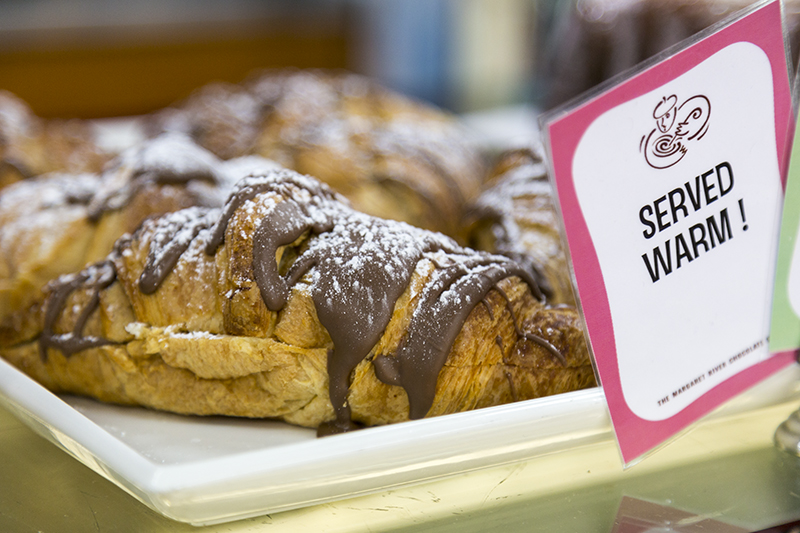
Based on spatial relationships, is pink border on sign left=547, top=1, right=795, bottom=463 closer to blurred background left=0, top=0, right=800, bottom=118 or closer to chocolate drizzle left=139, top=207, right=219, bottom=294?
chocolate drizzle left=139, top=207, right=219, bottom=294

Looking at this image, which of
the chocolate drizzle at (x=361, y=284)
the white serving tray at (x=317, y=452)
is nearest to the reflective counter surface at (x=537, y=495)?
the white serving tray at (x=317, y=452)

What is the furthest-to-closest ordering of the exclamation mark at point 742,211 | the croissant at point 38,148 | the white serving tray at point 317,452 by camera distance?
the croissant at point 38,148
the exclamation mark at point 742,211
the white serving tray at point 317,452

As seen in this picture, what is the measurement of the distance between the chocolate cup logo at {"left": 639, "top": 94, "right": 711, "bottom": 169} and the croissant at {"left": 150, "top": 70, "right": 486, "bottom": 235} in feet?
3.39

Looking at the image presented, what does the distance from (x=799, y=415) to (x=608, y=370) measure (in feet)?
1.14

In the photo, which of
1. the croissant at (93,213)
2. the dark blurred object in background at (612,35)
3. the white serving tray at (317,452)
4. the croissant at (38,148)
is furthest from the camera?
the dark blurred object in background at (612,35)

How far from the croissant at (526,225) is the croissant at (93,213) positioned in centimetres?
47

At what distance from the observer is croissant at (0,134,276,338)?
131 centimetres

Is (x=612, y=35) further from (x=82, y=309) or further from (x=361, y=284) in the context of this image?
(x=82, y=309)

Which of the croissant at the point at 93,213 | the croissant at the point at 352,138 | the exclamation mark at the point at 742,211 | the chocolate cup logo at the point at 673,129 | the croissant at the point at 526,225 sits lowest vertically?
the croissant at the point at 352,138

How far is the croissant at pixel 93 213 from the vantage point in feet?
4.29

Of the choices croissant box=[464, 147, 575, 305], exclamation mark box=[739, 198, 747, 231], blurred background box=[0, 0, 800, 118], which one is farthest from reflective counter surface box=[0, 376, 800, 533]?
blurred background box=[0, 0, 800, 118]

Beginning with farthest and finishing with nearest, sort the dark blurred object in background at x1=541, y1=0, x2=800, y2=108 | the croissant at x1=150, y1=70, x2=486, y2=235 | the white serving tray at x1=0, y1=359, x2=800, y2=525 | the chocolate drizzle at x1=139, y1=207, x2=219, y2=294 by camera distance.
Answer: the dark blurred object in background at x1=541, y1=0, x2=800, y2=108 < the croissant at x1=150, y1=70, x2=486, y2=235 < the chocolate drizzle at x1=139, y1=207, x2=219, y2=294 < the white serving tray at x1=0, y1=359, x2=800, y2=525

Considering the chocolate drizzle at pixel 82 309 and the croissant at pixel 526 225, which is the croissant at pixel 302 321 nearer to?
the chocolate drizzle at pixel 82 309

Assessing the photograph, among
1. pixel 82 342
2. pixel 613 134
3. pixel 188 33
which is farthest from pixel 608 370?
pixel 188 33
